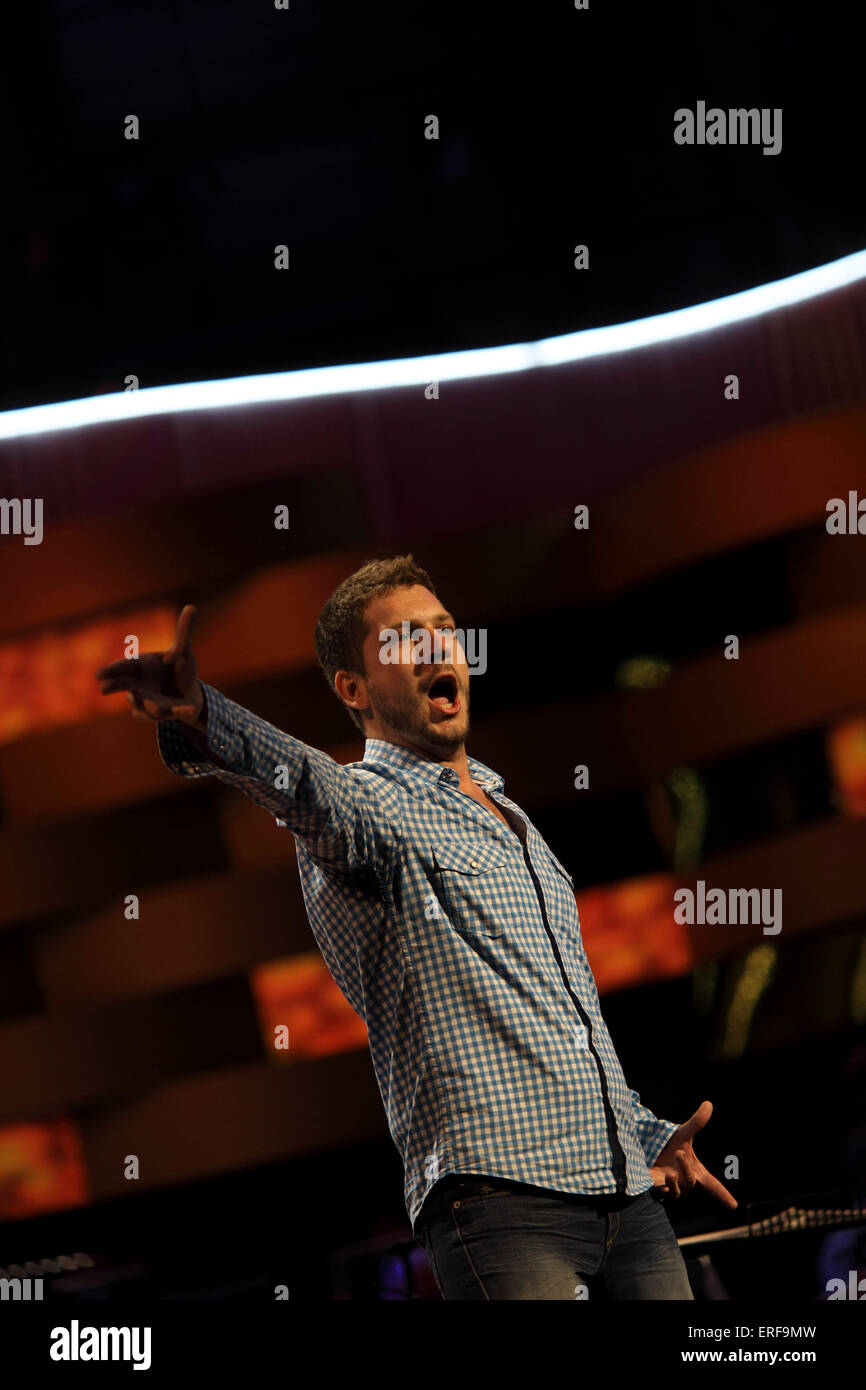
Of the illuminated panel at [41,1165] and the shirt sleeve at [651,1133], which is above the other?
the shirt sleeve at [651,1133]

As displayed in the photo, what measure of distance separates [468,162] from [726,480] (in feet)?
5.93

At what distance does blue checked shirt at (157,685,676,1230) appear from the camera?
4.35 ft

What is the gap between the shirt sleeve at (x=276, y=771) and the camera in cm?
127

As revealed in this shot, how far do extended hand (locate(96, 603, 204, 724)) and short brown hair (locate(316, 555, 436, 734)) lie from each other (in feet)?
1.25

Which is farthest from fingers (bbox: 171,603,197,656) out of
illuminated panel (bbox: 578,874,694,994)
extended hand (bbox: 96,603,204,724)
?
illuminated panel (bbox: 578,874,694,994)

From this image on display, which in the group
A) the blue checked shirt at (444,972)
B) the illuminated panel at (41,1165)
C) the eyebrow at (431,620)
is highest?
the eyebrow at (431,620)

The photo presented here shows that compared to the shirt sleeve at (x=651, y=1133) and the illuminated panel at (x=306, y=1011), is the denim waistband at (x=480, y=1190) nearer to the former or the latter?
the shirt sleeve at (x=651, y=1133)

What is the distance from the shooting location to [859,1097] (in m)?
5.22

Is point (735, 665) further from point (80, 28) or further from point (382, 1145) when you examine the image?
point (80, 28)

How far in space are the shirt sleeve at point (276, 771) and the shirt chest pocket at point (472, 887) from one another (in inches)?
4.4

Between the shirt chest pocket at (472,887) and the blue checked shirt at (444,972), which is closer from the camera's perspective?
the blue checked shirt at (444,972)

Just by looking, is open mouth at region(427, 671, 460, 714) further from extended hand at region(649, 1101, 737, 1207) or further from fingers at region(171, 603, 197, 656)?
extended hand at region(649, 1101, 737, 1207)

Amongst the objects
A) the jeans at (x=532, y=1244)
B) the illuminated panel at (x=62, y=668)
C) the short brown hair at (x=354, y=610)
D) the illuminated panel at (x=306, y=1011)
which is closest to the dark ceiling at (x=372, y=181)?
the illuminated panel at (x=62, y=668)
